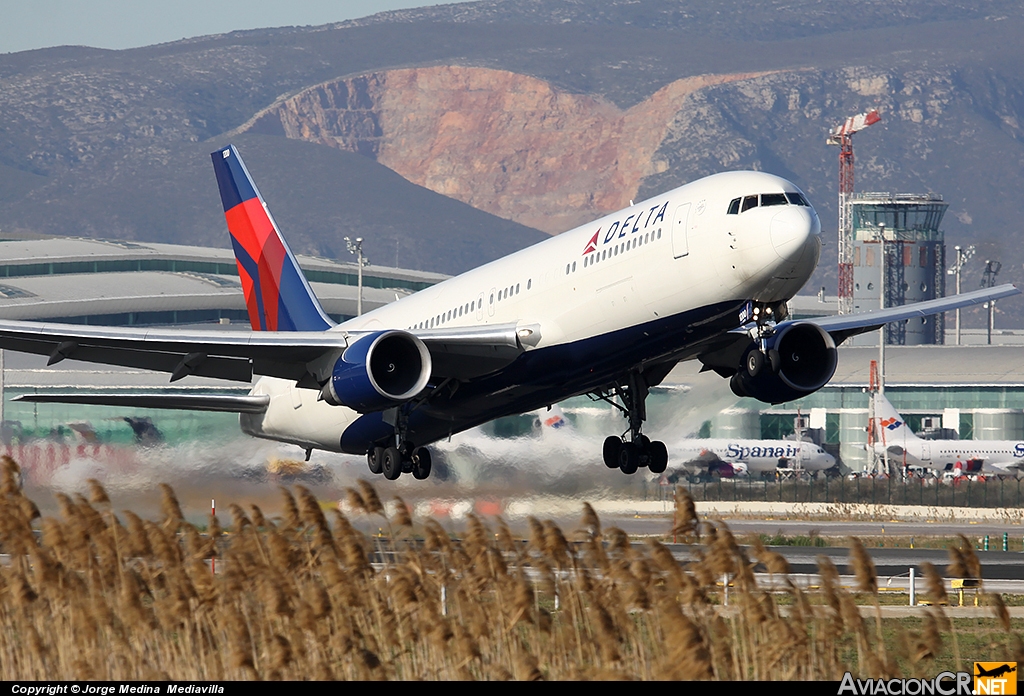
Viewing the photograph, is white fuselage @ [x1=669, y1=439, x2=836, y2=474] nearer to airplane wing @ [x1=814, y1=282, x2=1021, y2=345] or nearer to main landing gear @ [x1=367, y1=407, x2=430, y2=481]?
airplane wing @ [x1=814, y1=282, x2=1021, y2=345]

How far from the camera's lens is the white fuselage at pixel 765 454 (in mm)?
95062

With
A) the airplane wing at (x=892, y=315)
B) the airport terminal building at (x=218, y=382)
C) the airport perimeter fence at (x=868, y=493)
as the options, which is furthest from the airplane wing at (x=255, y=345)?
the airport perimeter fence at (x=868, y=493)

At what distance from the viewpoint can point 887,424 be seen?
325ft

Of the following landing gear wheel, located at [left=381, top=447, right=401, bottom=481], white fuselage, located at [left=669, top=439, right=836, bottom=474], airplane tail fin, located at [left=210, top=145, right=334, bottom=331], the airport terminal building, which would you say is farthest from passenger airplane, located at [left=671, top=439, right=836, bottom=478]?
landing gear wheel, located at [left=381, top=447, right=401, bottom=481]

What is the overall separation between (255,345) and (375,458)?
16.2ft

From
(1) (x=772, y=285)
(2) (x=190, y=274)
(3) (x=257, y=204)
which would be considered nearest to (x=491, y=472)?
(3) (x=257, y=204)

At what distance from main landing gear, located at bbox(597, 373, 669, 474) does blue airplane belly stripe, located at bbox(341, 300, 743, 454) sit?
1891mm

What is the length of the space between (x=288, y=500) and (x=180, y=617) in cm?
297

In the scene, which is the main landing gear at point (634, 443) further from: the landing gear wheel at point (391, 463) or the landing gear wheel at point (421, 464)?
the landing gear wheel at point (391, 463)

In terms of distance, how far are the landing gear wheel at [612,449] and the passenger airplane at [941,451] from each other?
64027 mm

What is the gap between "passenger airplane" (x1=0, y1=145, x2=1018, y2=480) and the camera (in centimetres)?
3039

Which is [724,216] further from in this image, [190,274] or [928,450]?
[190,274]

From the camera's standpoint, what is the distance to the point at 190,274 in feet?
493

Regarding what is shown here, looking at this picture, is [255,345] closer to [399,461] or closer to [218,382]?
[399,461]
